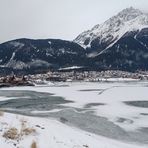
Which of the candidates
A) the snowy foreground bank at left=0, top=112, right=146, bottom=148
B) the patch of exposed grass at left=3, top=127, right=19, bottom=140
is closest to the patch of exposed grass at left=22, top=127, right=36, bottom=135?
the snowy foreground bank at left=0, top=112, right=146, bottom=148

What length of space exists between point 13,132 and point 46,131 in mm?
4008

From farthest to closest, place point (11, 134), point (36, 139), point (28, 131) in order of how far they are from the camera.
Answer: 1. point (28, 131)
2. point (36, 139)
3. point (11, 134)

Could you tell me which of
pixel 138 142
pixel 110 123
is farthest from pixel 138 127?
pixel 138 142

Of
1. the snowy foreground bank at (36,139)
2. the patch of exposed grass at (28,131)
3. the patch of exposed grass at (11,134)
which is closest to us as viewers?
the snowy foreground bank at (36,139)

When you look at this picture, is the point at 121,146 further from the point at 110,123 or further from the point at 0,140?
the point at 110,123

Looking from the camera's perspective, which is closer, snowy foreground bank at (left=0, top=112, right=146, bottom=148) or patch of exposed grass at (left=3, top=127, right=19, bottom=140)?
snowy foreground bank at (left=0, top=112, right=146, bottom=148)

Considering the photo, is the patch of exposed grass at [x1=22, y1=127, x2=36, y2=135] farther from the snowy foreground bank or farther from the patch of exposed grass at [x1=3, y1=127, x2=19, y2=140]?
the patch of exposed grass at [x1=3, y1=127, x2=19, y2=140]

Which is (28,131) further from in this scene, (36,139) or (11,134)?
(11,134)

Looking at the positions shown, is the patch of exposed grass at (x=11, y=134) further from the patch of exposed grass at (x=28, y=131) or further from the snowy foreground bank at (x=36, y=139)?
the patch of exposed grass at (x=28, y=131)

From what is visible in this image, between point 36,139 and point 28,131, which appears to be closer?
point 36,139

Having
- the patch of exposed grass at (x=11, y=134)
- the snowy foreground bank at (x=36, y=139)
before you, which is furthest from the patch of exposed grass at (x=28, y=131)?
the patch of exposed grass at (x=11, y=134)

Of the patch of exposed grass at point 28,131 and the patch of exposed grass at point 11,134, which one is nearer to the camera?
the patch of exposed grass at point 11,134

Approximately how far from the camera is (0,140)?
79.1 feet

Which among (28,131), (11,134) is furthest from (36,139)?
(11,134)
